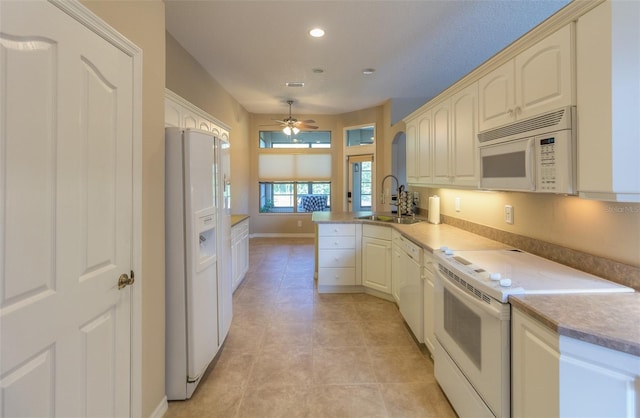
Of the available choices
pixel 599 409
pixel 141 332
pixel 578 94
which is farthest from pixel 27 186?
pixel 578 94

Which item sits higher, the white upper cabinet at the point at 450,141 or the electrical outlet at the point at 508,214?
the white upper cabinet at the point at 450,141

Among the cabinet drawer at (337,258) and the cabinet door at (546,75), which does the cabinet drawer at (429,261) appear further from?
the cabinet drawer at (337,258)

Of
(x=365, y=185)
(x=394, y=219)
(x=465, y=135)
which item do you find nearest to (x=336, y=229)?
(x=394, y=219)

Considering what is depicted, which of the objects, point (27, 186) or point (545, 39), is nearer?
point (27, 186)

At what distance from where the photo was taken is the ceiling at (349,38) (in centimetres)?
273

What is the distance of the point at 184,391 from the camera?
6.48 feet

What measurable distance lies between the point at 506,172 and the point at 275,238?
643 centimetres

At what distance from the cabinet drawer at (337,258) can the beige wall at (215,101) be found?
2.58 metres

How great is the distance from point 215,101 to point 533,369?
509 centimetres

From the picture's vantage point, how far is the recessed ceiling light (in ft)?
10.3

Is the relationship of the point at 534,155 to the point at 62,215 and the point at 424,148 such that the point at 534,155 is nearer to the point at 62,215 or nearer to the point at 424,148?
the point at 424,148

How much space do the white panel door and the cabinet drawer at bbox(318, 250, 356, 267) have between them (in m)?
2.45

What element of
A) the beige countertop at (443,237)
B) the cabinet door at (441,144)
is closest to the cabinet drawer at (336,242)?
the beige countertop at (443,237)

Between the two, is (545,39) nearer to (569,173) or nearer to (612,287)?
(569,173)
